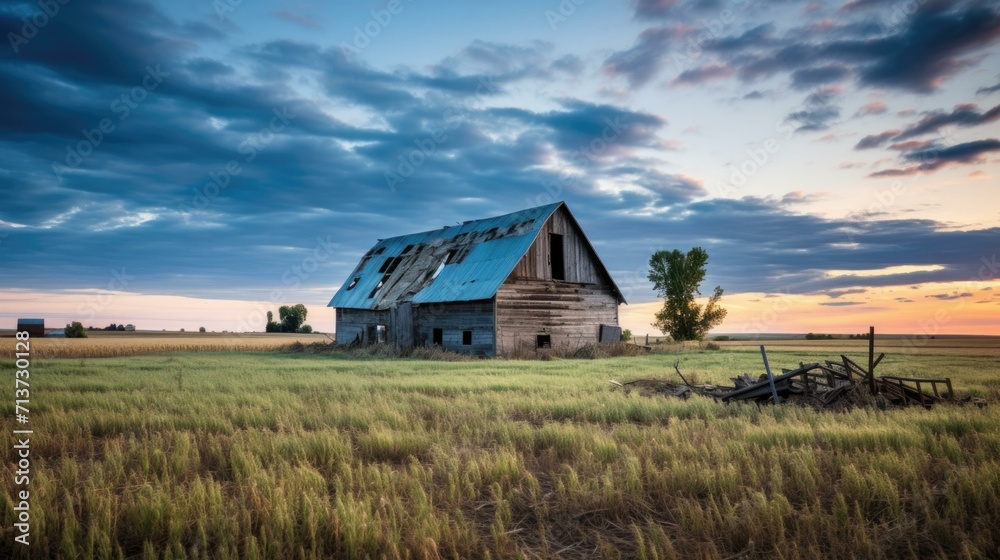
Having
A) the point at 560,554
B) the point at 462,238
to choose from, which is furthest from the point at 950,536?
the point at 462,238

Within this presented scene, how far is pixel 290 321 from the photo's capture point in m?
95.6

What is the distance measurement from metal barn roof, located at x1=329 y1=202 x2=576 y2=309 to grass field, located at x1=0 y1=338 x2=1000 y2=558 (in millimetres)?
21014

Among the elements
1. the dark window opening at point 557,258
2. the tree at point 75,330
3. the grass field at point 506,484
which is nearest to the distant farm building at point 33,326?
the tree at point 75,330

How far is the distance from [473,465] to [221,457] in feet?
A: 11.7

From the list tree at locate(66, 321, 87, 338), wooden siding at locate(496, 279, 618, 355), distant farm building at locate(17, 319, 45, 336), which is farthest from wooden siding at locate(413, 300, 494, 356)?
tree at locate(66, 321, 87, 338)

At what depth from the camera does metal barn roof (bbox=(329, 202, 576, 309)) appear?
32438mm

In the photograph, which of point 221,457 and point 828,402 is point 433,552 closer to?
point 221,457

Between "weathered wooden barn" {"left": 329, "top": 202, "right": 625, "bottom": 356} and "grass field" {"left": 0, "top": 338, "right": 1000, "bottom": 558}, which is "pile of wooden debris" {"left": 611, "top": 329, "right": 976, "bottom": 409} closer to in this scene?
"grass field" {"left": 0, "top": 338, "right": 1000, "bottom": 558}

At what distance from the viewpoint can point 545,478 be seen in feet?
23.2

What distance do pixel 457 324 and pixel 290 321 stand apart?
233ft

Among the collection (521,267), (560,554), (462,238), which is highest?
(462,238)

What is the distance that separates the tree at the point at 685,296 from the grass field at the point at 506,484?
49.1m

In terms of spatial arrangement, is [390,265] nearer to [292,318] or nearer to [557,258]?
[557,258]

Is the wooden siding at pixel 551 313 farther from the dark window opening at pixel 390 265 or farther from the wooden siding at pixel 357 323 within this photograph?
the dark window opening at pixel 390 265
